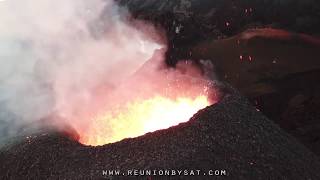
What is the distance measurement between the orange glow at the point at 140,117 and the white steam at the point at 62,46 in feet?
14.1

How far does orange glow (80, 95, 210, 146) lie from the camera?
8156 mm

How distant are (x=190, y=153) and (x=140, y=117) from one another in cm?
212

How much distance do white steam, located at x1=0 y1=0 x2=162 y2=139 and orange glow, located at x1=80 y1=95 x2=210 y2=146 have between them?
4286 mm

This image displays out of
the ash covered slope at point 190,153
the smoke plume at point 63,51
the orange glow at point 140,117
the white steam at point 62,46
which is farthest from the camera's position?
the white steam at point 62,46

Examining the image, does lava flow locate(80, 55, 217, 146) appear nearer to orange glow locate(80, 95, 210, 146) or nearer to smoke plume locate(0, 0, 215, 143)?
orange glow locate(80, 95, 210, 146)

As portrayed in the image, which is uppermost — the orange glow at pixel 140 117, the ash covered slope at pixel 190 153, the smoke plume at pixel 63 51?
the smoke plume at pixel 63 51

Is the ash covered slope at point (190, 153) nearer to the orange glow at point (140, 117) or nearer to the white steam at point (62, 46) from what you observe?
the orange glow at point (140, 117)

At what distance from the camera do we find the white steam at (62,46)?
14312 mm

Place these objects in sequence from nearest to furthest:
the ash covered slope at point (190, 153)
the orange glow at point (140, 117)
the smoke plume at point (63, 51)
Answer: the ash covered slope at point (190, 153)
the orange glow at point (140, 117)
the smoke plume at point (63, 51)

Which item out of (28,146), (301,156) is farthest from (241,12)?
(28,146)

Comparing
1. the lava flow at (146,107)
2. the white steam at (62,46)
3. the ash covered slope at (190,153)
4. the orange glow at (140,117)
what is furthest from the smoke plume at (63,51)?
the ash covered slope at (190,153)

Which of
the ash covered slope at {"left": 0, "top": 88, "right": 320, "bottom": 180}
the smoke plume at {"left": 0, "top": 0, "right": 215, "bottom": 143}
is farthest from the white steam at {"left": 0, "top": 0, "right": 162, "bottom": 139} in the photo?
the ash covered slope at {"left": 0, "top": 88, "right": 320, "bottom": 180}

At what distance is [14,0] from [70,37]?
11.8ft

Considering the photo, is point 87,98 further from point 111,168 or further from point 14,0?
point 14,0
